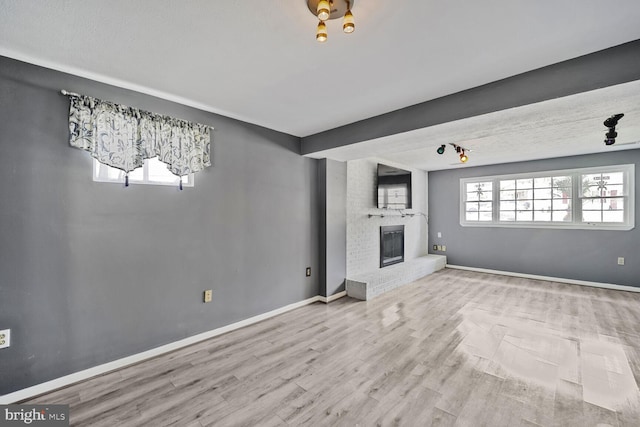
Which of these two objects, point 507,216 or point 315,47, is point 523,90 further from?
point 507,216

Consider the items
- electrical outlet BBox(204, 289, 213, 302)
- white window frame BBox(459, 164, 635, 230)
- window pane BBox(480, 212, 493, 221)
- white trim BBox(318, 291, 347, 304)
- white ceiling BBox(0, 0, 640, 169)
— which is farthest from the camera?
window pane BBox(480, 212, 493, 221)

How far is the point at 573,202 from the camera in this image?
501 centimetres

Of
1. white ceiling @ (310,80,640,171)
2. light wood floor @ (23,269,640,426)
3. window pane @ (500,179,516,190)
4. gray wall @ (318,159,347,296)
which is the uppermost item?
white ceiling @ (310,80,640,171)

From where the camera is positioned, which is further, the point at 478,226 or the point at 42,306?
the point at 478,226

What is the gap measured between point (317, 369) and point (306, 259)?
5.91 feet

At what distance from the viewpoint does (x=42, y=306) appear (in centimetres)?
201

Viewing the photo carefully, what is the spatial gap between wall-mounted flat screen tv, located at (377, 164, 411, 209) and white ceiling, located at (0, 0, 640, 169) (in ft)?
7.77

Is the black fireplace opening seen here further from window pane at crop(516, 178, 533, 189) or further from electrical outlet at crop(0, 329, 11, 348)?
electrical outlet at crop(0, 329, 11, 348)

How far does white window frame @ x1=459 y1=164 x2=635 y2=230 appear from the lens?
14.8ft

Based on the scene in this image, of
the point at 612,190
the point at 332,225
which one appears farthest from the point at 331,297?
the point at 612,190

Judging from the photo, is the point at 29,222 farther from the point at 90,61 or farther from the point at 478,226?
the point at 478,226

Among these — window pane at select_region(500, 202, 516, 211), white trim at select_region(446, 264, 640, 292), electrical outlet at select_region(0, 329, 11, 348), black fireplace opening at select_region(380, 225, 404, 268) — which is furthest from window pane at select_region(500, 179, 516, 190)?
electrical outlet at select_region(0, 329, 11, 348)

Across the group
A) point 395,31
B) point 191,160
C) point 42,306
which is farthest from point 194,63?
point 42,306

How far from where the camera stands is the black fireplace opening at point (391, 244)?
523 cm
